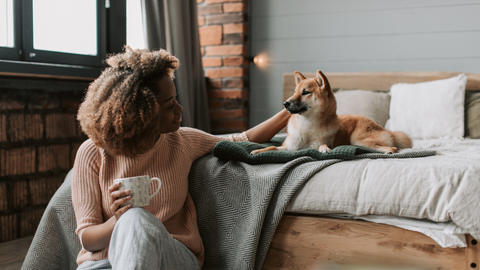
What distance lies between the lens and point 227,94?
324 centimetres

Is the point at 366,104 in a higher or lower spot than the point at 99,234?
higher

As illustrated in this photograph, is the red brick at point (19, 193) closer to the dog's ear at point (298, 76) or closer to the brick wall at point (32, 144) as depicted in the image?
the brick wall at point (32, 144)

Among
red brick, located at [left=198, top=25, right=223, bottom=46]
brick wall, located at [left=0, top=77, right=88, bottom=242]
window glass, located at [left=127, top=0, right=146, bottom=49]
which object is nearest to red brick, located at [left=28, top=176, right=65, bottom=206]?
brick wall, located at [left=0, top=77, right=88, bottom=242]

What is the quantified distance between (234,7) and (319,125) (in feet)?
6.42

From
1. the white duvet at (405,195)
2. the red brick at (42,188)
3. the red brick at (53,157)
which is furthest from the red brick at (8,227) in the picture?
the white duvet at (405,195)

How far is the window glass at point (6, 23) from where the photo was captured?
71.9 inches

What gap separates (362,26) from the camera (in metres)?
2.96

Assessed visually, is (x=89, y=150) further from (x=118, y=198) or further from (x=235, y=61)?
(x=235, y=61)

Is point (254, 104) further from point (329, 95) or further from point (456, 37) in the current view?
point (329, 95)

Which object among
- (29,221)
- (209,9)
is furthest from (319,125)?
(209,9)

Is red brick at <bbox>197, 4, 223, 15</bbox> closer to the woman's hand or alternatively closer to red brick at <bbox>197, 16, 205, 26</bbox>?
red brick at <bbox>197, 16, 205, 26</bbox>

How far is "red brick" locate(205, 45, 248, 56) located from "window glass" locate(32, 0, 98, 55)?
3.77 ft

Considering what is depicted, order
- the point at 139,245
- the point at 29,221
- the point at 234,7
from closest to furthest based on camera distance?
1. the point at 139,245
2. the point at 29,221
3. the point at 234,7

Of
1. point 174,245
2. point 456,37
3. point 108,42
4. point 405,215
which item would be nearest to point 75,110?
point 108,42
